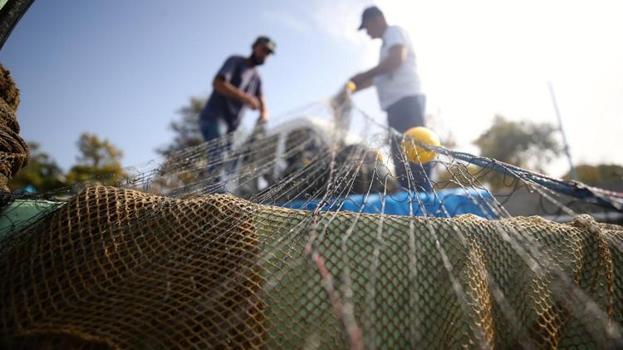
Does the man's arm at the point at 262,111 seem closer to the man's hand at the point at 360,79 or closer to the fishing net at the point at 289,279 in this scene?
the man's hand at the point at 360,79

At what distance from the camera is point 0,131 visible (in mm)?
1508

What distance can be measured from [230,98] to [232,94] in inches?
4.3

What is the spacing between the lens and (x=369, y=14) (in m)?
3.51

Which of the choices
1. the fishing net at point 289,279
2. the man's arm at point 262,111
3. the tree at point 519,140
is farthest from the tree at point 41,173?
the tree at point 519,140

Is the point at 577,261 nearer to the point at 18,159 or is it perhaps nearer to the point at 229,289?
the point at 229,289

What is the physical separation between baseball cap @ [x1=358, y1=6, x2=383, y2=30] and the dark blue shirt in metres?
1.52

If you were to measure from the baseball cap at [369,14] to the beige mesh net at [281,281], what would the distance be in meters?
2.81

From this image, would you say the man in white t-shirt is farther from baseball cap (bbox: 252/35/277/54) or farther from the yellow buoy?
baseball cap (bbox: 252/35/277/54)

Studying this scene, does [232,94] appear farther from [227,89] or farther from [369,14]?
[369,14]

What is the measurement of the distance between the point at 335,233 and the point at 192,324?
0.49 metres

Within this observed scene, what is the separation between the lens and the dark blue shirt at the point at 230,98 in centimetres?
405

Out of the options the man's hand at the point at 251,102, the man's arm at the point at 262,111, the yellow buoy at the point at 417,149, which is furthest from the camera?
the man's arm at the point at 262,111

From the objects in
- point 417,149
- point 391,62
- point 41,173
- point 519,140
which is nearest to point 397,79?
point 391,62

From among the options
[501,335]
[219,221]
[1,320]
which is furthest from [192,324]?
[501,335]
